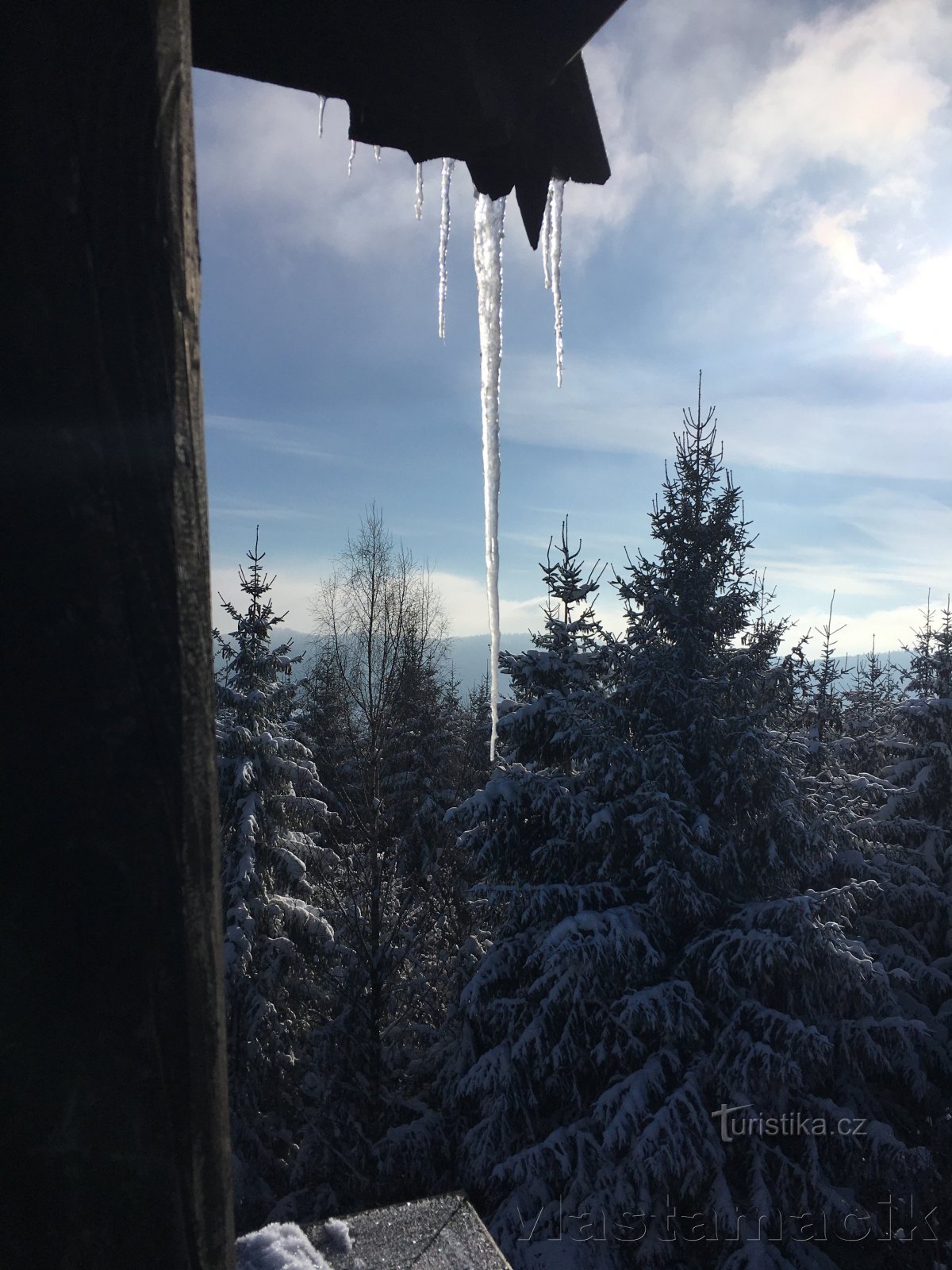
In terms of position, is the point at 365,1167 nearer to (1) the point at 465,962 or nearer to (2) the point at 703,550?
(1) the point at 465,962

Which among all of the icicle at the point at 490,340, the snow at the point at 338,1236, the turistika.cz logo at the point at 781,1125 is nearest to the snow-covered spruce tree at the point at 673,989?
the turistika.cz logo at the point at 781,1125

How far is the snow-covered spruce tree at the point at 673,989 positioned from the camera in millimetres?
7883

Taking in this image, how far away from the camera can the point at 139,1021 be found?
605mm

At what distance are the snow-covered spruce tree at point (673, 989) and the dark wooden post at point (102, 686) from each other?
852 centimetres

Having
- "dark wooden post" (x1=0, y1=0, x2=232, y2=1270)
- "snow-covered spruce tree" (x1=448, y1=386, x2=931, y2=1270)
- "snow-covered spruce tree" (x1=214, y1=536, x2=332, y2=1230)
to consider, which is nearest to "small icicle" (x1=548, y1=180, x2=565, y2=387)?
"dark wooden post" (x1=0, y1=0, x2=232, y2=1270)

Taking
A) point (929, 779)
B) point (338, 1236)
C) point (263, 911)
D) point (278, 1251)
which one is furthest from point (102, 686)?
point (929, 779)

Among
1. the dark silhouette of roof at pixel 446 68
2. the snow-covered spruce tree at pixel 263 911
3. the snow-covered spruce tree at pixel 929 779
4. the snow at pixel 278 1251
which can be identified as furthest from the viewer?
the snow-covered spruce tree at pixel 929 779

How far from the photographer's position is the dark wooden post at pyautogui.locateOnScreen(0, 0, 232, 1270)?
0.58 meters

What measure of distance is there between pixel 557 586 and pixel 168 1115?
1176cm

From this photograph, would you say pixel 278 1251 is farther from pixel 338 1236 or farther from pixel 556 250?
pixel 556 250

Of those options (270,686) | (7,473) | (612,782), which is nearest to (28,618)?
(7,473)

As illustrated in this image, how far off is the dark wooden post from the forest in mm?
8568

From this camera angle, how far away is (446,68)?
4.82ft

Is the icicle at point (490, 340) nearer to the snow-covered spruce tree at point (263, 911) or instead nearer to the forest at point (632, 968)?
the forest at point (632, 968)
